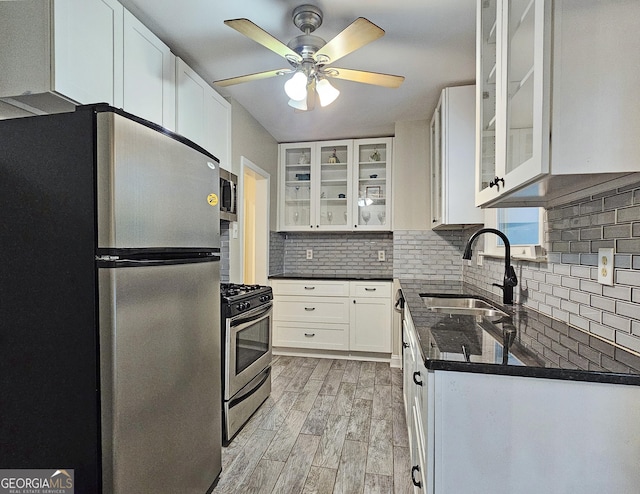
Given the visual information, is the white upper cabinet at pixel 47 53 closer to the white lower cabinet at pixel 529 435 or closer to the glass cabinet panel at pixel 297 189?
the white lower cabinet at pixel 529 435

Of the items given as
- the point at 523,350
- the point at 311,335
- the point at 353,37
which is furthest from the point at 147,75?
the point at 311,335

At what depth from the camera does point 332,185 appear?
169 inches

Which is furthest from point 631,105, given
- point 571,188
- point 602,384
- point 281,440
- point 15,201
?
point 281,440

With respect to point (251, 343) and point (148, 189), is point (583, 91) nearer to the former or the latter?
point (148, 189)

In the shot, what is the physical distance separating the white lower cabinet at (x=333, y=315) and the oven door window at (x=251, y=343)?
3.72ft

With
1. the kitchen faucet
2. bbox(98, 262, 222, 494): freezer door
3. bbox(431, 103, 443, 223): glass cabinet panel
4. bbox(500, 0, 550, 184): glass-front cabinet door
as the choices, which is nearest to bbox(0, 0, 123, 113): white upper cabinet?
bbox(98, 262, 222, 494): freezer door

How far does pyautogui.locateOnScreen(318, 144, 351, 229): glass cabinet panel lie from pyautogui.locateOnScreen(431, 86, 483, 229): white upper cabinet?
5.19ft

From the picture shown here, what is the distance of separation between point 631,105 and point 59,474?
2.08 m

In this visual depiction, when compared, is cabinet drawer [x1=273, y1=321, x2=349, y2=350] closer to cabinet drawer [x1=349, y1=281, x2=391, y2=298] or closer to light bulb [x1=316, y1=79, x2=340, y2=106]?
cabinet drawer [x1=349, y1=281, x2=391, y2=298]

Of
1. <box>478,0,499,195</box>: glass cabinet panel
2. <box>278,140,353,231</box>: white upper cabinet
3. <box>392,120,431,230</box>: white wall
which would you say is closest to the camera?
<box>478,0,499,195</box>: glass cabinet panel

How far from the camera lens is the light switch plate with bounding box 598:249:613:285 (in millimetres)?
1151

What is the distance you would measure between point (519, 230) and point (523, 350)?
43.8 inches

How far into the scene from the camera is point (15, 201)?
4.14 feet

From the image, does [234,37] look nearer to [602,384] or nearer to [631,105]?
[631,105]
